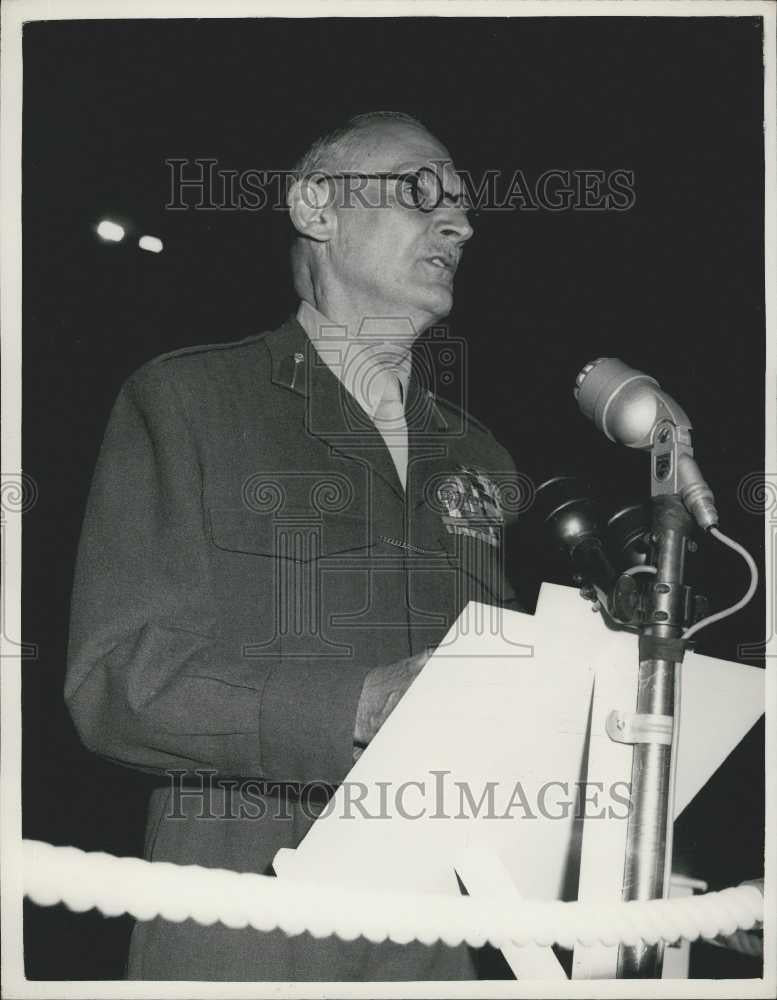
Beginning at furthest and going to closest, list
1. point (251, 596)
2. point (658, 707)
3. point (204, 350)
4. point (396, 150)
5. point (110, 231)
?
point (110, 231) → point (396, 150) → point (204, 350) → point (251, 596) → point (658, 707)

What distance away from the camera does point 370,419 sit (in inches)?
64.0

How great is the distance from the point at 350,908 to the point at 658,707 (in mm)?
399

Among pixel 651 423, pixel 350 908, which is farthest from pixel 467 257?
pixel 350 908

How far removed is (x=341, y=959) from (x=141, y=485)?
670 mm

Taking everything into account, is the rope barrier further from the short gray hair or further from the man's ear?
the short gray hair

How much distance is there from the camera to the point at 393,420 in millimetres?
1694

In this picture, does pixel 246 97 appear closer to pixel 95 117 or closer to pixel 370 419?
pixel 95 117

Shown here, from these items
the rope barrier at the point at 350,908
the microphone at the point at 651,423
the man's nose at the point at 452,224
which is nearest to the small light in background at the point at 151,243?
the man's nose at the point at 452,224

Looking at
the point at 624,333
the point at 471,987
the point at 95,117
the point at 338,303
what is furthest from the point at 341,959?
the point at 95,117

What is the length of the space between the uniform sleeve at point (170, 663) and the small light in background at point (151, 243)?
533 mm

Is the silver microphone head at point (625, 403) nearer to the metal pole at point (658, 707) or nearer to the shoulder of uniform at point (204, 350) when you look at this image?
the metal pole at point (658, 707)

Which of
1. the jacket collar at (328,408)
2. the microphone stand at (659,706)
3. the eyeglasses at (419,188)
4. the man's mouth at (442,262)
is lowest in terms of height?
the microphone stand at (659,706)

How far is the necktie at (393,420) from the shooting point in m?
1.66

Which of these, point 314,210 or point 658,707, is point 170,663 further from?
point 314,210
